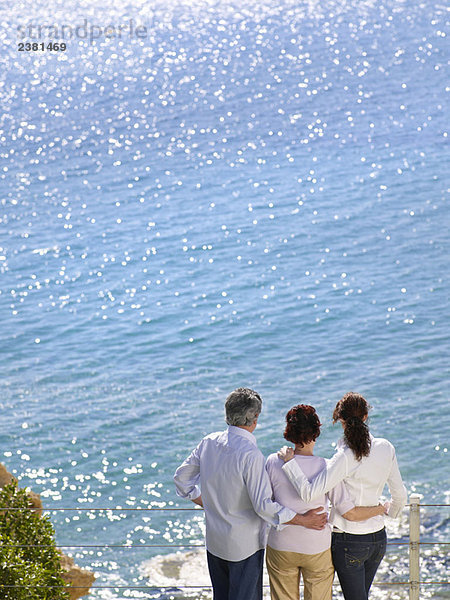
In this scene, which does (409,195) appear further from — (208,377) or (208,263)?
(208,377)

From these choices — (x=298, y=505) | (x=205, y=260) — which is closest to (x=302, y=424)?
(x=298, y=505)

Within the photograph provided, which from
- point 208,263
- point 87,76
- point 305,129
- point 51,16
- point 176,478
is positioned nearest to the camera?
point 176,478

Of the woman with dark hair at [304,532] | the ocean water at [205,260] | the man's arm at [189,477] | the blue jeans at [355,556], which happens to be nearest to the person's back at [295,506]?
the woman with dark hair at [304,532]

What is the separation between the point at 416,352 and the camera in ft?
66.9

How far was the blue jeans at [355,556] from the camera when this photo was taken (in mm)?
4859

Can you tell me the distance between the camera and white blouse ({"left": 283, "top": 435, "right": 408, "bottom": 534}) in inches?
185

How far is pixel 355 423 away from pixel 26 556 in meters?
3.19

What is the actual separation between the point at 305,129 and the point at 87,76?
15.2 m

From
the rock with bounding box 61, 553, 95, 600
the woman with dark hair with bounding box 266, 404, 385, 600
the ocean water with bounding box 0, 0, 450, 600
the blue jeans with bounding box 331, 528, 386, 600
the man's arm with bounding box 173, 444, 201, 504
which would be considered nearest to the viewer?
the woman with dark hair with bounding box 266, 404, 385, 600

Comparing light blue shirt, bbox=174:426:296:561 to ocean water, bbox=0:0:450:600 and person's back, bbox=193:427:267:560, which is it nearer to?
person's back, bbox=193:427:267:560

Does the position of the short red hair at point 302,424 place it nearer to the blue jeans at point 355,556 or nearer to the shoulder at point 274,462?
the shoulder at point 274,462

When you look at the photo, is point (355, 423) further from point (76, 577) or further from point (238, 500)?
Result: point (76, 577)

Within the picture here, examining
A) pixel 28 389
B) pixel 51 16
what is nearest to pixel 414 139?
pixel 28 389

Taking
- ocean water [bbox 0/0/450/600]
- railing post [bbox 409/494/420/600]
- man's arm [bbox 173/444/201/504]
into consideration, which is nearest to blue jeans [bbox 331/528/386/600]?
railing post [bbox 409/494/420/600]
